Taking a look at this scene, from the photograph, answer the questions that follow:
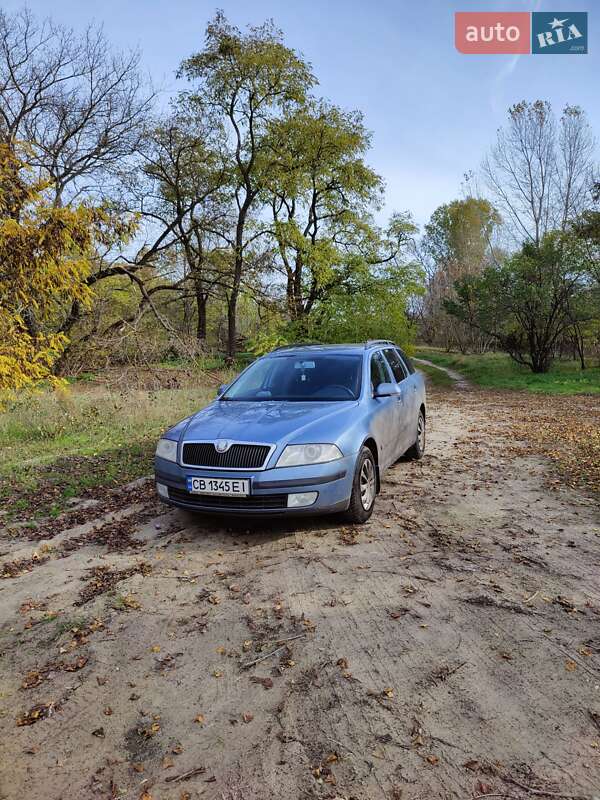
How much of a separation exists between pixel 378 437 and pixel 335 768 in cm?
348

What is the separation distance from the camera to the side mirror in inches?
219

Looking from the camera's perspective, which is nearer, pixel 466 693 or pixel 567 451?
pixel 466 693

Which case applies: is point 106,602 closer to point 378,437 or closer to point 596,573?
point 378,437

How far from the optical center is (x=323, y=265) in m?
23.3

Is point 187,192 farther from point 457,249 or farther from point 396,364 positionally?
point 457,249

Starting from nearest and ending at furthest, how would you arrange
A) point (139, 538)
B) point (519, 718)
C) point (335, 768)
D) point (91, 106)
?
point (335, 768), point (519, 718), point (139, 538), point (91, 106)

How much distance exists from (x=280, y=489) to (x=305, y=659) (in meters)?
1.62

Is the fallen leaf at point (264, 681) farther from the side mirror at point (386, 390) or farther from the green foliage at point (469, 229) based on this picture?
the green foliage at point (469, 229)

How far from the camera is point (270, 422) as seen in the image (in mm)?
4785

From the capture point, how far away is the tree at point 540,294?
21438 millimetres

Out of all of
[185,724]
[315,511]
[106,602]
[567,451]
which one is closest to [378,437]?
[315,511]

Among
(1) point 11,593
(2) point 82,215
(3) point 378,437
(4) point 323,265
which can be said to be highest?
(4) point 323,265

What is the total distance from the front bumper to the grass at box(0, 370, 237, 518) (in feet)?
6.98

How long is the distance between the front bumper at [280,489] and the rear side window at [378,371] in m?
1.57
